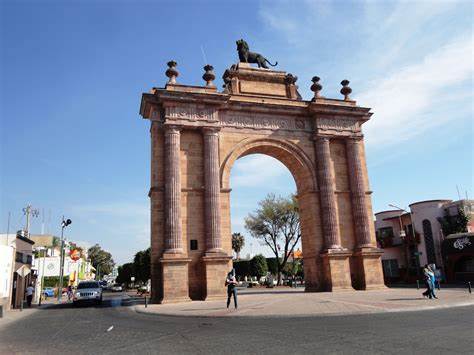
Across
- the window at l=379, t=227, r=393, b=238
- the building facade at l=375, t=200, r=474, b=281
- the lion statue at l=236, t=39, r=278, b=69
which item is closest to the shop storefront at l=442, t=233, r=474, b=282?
the building facade at l=375, t=200, r=474, b=281

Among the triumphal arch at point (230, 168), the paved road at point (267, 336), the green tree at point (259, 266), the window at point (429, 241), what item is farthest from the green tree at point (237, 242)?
the paved road at point (267, 336)

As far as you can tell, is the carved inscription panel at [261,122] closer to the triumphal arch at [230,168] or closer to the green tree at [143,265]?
the triumphal arch at [230,168]

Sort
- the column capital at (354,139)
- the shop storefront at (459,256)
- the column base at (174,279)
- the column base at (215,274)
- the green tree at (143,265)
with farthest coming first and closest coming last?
the green tree at (143,265)
the shop storefront at (459,256)
the column capital at (354,139)
the column base at (215,274)
the column base at (174,279)

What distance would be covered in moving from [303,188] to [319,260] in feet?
16.0

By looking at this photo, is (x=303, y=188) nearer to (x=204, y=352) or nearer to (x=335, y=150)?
(x=335, y=150)

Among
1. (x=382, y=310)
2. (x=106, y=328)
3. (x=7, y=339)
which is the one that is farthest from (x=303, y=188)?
(x=7, y=339)

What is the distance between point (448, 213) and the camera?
3956cm

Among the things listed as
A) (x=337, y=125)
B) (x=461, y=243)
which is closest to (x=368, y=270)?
(x=337, y=125)

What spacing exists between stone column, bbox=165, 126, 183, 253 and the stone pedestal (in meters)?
9.12

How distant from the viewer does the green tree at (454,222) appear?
37.6 m

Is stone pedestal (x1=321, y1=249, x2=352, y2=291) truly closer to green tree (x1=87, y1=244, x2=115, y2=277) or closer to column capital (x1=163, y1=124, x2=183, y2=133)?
column capital (x1=163, y1=124, x2=183, y2=133)

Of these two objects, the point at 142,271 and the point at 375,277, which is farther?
the point at 142,271

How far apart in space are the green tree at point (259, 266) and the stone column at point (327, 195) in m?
38.1

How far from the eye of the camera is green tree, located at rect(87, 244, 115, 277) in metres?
119
